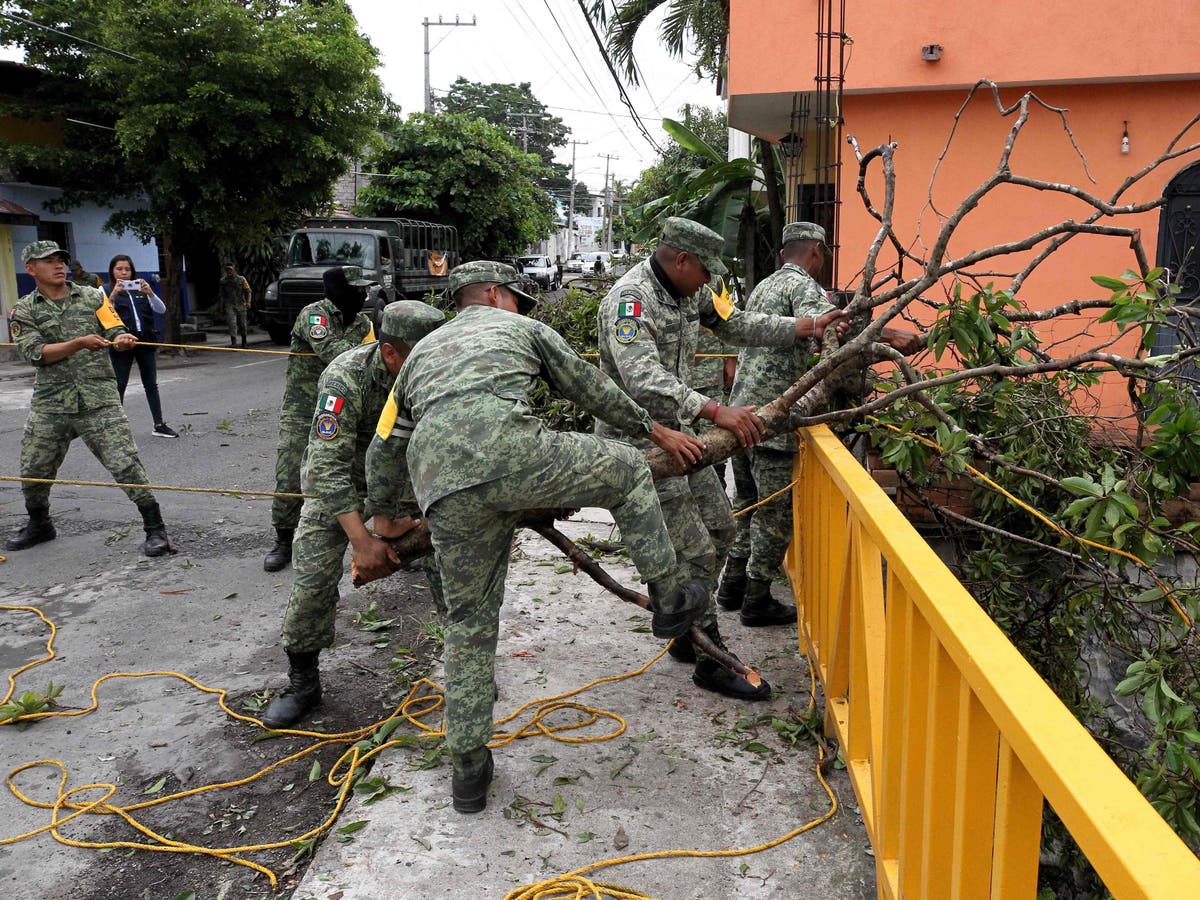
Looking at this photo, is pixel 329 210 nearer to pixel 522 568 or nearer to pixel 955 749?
pixel 522 568

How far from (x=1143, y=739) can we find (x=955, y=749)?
222 cm

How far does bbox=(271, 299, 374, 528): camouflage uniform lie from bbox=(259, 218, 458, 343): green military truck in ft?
33.2

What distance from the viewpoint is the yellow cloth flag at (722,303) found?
164 inches

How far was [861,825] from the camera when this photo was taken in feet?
9.84

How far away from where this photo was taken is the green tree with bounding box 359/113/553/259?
25656 millimetres

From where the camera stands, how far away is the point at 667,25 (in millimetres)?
13461

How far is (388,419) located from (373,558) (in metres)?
0.49

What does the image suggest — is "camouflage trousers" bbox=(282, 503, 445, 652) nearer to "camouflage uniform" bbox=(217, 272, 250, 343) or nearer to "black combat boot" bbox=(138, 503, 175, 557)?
"black combat boot" bbox=(138, 503, 175, 557)

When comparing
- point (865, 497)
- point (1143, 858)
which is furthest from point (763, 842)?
point (1143, 858)

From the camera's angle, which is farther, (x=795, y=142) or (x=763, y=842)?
(x=795, y=142)

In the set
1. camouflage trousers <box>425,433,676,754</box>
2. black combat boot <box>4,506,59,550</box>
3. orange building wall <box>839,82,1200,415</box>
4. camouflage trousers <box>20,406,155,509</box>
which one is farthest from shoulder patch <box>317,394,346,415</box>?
orange building wall <box>839,82,1200,415</box>

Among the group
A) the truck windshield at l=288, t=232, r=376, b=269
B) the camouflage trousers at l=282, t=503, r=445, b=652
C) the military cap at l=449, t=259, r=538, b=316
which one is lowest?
the camouflage trousers at l=282, t=503, r=445, b=652

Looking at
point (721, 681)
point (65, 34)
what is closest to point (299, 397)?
point (721, 681)

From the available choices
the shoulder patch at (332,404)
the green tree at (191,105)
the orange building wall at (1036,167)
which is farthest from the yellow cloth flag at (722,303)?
the green tree at (191,105)
